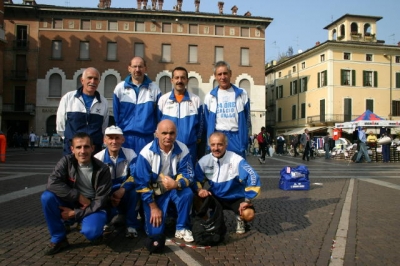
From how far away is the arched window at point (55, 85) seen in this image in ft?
134

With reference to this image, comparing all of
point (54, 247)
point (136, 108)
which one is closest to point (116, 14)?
point (136, 108)

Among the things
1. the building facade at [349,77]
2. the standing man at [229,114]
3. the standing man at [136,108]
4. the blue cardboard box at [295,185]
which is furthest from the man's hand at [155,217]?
the building facade at [349,77]

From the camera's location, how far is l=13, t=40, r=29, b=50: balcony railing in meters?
40.9

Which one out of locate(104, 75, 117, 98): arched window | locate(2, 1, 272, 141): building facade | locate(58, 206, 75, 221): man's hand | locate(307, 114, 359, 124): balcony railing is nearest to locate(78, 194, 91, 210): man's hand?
locate(58, 206, 75, 221): man's hand

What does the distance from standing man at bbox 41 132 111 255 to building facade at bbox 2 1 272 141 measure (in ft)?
119

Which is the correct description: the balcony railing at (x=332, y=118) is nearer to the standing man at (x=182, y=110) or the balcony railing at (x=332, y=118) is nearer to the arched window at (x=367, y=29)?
the arched window at (x=367, y=29)

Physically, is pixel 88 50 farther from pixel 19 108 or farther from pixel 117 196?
pixel 117 196

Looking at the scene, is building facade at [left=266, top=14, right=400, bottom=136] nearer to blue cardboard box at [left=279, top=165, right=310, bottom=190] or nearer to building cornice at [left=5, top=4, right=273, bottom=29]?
building cornice at [left=5, top=4, right=273, bottom=29]

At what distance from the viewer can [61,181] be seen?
13.8 ft

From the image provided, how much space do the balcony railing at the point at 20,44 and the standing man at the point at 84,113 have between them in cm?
4045

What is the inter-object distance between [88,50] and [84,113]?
38.3 meters

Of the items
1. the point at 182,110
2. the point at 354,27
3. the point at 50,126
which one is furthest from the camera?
the point at 354,27

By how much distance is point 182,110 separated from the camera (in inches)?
216

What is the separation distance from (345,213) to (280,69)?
5542 cm
